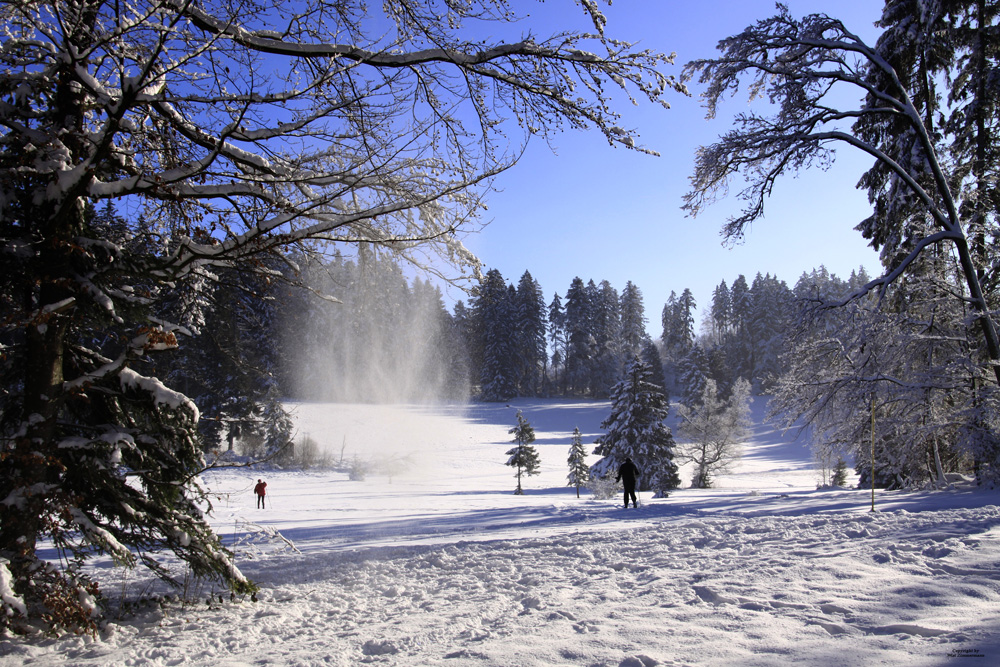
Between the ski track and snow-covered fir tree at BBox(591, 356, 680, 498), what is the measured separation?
90.4ft

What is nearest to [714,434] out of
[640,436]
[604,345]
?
[640,436]

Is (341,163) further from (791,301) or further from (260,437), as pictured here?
(260,437)

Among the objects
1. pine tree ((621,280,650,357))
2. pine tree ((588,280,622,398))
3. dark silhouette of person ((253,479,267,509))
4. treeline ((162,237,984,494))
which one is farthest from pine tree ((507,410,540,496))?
pine tree ((621,280,650,357))

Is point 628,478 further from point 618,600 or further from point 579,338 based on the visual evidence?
point 579,338

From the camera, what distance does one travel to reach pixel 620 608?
3723 millimetres

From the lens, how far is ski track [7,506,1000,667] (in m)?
2.93

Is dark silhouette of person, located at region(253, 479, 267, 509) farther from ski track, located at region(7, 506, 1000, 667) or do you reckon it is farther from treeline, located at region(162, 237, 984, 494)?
ski track, located at region(7, 506, 1000, 667)

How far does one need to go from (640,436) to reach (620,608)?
3077 cm

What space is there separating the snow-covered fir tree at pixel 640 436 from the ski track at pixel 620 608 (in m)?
27.5

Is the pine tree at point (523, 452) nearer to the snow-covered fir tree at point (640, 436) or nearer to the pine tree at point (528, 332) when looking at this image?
the snow-covered fir tree at point (640, 436)

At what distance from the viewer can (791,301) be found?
9.63m

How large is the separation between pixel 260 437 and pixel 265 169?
3475cm

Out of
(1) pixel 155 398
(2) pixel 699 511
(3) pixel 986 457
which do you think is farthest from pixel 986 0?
(1) pixel 155 398

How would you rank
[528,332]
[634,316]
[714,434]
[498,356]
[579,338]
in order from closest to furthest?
[714,434], [498,356], [528,332], [579,338], [634,316]
